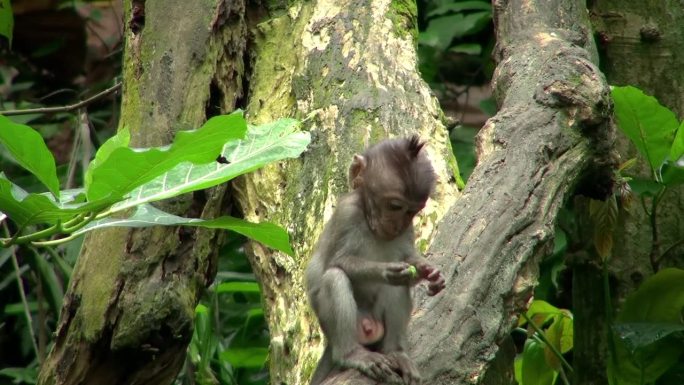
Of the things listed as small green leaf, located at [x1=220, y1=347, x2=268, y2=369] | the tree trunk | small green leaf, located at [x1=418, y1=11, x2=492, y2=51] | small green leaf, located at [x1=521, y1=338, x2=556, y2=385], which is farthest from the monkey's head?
small green leaf, located at [x1=418, y1=11, x2=492, y2=51]

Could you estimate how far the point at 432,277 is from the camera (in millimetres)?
3709

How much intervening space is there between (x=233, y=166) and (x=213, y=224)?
18cm

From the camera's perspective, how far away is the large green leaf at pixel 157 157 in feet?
7.21

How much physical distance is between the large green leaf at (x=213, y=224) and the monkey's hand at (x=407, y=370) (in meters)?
1.08

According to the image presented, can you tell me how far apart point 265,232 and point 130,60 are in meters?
3.02

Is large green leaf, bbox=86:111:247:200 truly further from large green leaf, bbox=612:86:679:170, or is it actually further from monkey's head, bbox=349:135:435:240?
large green leaf, bbox=612:86:679:170

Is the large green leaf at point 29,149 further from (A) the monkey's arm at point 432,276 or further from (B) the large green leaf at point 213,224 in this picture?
(A) the monkey's arm at point 432,276

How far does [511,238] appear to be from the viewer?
13.5 ft

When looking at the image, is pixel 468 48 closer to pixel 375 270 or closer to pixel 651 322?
pixel 651 322

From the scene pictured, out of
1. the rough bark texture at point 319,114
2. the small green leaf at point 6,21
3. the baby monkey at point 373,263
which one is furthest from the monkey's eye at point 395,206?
the small green leaf at point 6,21

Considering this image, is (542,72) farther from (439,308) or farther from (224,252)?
(224,252)

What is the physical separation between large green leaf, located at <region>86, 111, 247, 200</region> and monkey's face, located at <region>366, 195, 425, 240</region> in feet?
5.61

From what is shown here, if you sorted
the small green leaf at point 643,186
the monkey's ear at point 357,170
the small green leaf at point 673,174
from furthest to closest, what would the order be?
the small green leaf at point 643,186 → the small green leaf at point 673,174 → the monkey's ear at point 357,170

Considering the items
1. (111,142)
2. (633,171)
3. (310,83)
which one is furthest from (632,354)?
(111,142)
